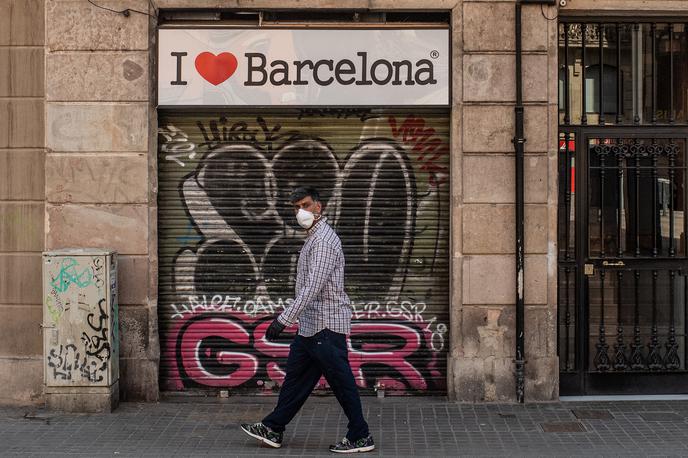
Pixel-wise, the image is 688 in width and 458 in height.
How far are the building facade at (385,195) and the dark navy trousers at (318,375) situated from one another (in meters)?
1.81

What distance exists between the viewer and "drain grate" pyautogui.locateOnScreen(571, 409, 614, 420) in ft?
26.2

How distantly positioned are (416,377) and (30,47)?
497cm

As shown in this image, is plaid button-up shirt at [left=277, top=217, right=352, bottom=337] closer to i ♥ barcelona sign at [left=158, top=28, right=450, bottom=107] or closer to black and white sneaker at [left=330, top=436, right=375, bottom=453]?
black and white sneaker at [left=330, top=436, right=375, bottom=453]

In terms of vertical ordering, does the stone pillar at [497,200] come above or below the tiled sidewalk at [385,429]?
above

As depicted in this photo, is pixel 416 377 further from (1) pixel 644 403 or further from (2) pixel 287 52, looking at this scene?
(2) pixel 287 52

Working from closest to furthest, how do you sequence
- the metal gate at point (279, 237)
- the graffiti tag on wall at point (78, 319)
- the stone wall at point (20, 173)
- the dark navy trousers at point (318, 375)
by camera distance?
the dark navy trousers at point (318, 375)
the graffiti tag on wall at point (78, 319)
the stone wall at point (20, 173)
the metal gate at point (279, 237)

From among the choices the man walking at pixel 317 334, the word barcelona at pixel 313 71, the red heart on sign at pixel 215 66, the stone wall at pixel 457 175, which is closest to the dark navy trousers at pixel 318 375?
the man walking at pixel 317 334

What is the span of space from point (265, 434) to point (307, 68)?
3581 millimetres

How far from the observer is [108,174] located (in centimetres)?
848

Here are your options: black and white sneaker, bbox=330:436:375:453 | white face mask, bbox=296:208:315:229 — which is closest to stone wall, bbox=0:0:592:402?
black and white sneaker, bbox=330:436:375:453

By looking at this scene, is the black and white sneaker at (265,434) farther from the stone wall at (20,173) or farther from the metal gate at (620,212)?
the metal gate at (620,212)

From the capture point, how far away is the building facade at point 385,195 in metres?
8.47

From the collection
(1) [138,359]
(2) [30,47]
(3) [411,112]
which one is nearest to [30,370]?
(1) [138,359]

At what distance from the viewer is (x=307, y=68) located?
28.2 ft
